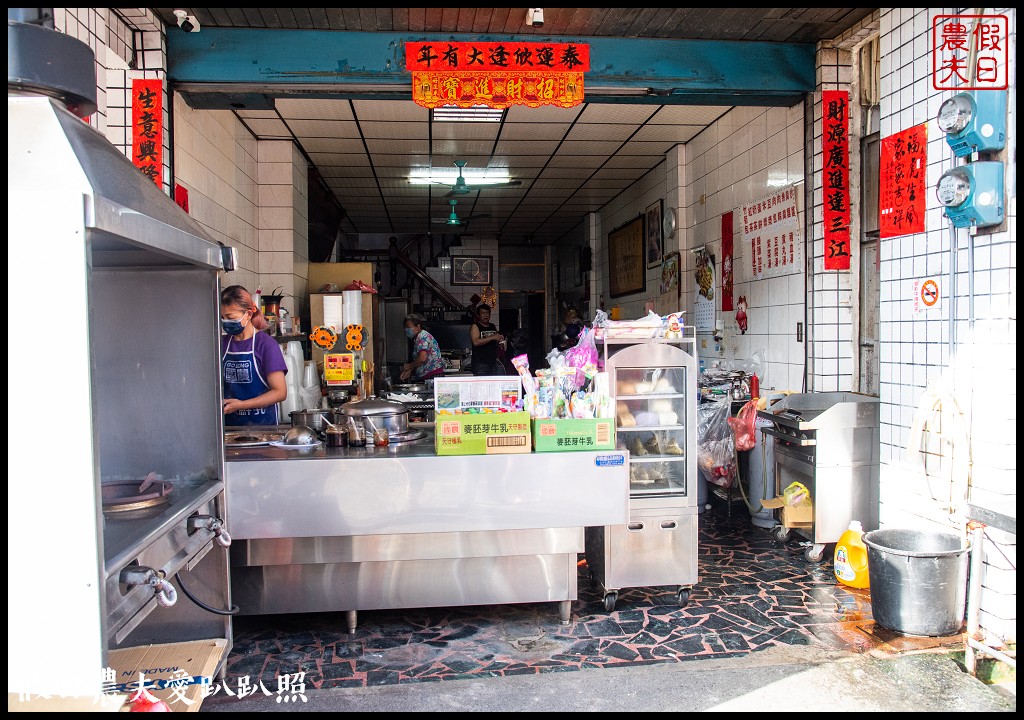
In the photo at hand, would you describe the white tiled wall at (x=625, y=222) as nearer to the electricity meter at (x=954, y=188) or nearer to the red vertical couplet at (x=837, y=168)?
the red vertical couplet at (x=837, y=168)

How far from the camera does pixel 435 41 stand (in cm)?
500

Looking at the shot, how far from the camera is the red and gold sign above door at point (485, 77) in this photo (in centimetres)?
493

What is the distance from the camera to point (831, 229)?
17.2 ft

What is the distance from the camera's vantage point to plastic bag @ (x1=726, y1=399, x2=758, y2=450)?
219 inches

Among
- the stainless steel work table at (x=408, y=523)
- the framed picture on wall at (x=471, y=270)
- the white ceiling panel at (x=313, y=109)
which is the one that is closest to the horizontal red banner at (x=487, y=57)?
the white ceiling panel at (x=313, y=109)

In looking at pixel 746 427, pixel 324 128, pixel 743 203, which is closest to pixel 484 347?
pixel 324 128

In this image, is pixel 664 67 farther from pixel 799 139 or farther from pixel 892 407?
pixel 892 407

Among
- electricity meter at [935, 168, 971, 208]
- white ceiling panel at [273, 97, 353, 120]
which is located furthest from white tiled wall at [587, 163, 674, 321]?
electricity meter at [935, 168, 971, 208]

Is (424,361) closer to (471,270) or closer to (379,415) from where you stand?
(379,415)

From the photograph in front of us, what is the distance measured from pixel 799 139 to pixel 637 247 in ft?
13.3

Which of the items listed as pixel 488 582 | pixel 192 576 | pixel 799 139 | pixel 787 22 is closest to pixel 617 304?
pixel 799 139

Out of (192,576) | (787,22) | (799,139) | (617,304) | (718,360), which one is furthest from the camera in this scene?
(617,304)

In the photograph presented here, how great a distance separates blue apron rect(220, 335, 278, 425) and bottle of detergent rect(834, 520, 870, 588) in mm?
3567

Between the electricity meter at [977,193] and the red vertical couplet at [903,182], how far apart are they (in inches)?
21.9
